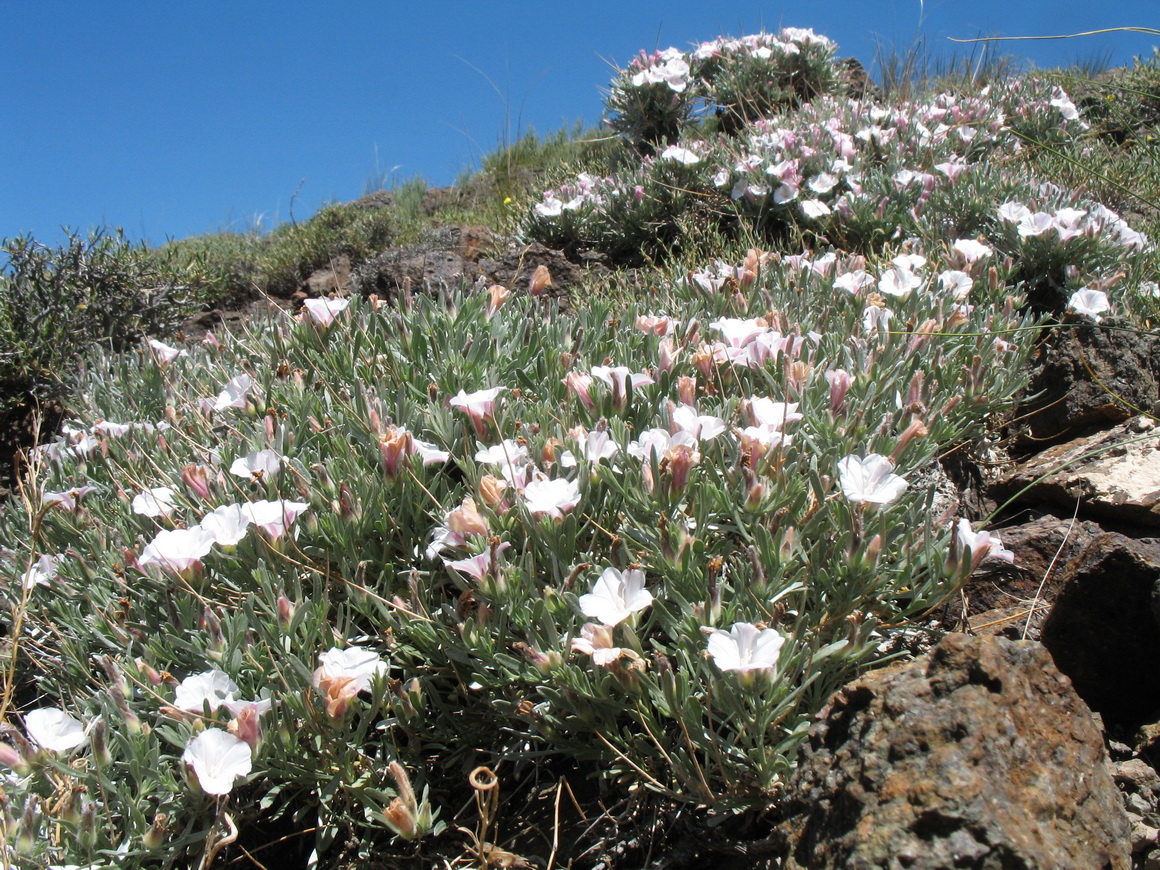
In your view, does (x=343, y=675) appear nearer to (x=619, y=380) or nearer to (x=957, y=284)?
(x=619, y=380)

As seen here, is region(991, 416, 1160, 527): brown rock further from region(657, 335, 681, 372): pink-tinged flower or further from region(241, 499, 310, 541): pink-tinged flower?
region(241, 499, 310, 541): pink-tinged flower

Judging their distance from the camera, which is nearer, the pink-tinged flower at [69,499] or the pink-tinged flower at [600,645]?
the pink-tinged flower at [600,645]

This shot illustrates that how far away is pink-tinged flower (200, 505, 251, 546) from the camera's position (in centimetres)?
201

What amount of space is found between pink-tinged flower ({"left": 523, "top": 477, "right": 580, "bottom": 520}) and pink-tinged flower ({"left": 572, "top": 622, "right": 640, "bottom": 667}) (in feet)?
1.17

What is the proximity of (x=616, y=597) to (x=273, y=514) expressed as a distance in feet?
3.19

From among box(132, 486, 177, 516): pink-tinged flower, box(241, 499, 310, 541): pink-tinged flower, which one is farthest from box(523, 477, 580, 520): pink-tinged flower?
box(132, 486, 177, 516): pink-tinged flower

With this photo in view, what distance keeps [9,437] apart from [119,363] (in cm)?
178

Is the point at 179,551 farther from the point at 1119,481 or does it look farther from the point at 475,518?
the point at 1119,481

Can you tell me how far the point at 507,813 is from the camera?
195cm

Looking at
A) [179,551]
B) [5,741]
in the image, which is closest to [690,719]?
[179,551]

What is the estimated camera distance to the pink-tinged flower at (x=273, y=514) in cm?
202

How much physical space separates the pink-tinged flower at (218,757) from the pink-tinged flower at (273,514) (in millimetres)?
566

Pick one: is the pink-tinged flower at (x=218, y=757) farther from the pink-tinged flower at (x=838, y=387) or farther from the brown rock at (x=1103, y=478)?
the brown rock at (x=1103, y=478)

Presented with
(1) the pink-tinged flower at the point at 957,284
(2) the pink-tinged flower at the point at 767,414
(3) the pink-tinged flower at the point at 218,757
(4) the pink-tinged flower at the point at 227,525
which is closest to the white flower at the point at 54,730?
(3) the pink-tinged flower at the point at 218,757
